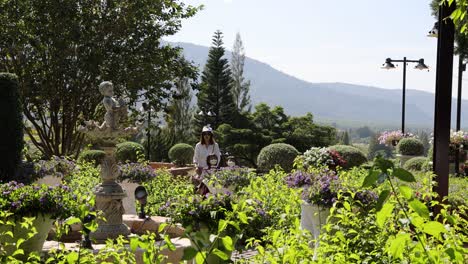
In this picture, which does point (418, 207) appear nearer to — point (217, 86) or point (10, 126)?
point (10, 126)

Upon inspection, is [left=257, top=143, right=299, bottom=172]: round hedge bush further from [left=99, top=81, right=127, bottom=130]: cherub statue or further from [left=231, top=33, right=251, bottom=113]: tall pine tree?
[left=231, top=33, right=251, bottom=113]: tall pine tree

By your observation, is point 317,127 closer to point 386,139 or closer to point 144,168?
point 386,139

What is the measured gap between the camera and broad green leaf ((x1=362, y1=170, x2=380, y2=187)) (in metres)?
1.52

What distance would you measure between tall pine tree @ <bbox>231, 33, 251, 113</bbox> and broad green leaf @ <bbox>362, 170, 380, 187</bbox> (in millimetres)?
41114

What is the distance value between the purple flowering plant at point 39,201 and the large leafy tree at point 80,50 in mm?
12870

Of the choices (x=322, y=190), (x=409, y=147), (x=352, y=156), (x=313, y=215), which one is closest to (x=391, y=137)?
(x=409, y=147)

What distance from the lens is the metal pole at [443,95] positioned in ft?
15.7

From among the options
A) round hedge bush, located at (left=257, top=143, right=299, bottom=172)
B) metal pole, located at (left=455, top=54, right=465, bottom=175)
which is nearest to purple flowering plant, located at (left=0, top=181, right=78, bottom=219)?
round hedge bush, located at (left=257, top=143, right=299, bottom=172)

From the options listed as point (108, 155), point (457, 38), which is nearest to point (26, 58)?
point (108, 155)

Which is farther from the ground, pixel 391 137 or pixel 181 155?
pixel 391 137

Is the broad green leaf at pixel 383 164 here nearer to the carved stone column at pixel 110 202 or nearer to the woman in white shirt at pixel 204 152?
the carved stone column at pixel 110 202

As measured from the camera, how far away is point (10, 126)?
10.6 m

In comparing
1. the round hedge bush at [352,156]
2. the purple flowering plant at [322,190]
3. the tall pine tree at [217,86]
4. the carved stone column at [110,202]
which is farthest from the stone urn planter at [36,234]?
the tall pine tree at [217,86]

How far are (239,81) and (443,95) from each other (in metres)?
40.6
